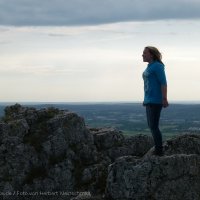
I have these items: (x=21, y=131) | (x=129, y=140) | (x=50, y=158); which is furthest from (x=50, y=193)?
(x=129, y=140)

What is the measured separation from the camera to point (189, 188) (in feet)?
70.5

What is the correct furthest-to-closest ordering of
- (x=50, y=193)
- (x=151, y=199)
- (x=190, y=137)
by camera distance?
1. (x=50, y=193)
2. (x=190, y=137)
3. (x=151, y=199)

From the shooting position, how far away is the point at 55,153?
1228 inches

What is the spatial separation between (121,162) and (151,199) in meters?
2.27

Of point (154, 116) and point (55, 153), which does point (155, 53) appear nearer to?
point (154, 116)

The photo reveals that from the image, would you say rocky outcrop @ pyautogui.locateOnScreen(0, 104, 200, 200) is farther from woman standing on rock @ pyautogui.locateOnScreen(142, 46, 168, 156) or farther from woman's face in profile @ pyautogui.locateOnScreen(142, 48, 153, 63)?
woman's face in profile @ pyautogui.locateOnScreen(142, 48, 153, 63)

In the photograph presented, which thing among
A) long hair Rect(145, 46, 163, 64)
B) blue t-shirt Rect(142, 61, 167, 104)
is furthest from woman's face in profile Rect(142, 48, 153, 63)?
blue t-shirt Rect(142, 61, 167, 104)

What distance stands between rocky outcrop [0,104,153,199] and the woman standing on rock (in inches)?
303

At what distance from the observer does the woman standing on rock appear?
71.3 ft

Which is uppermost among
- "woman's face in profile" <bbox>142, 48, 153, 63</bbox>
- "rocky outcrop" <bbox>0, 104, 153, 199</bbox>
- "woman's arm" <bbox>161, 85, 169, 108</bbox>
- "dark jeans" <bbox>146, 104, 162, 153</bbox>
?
"woman's face in profile" <bbox>142, 48, 153, 63</bbox>

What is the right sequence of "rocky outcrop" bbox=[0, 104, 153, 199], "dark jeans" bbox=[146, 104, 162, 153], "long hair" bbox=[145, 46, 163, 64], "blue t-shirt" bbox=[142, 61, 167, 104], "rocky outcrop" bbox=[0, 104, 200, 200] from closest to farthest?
1. "rocky outcrop" bbox=[0, 104, 200, 200]
2. "blue t-shirt" bbox=[142, 61, 167, 104]
3. "long hair" bbox=[145, 46, 163, 64]
4. "dark jeans" bbox=[146, 104, 162, 153]
5. "rocky outcrop" bbox=[0, 104, 153, 199]

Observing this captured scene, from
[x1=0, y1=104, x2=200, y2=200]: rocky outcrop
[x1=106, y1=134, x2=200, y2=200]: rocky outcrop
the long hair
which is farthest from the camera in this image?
the long hair

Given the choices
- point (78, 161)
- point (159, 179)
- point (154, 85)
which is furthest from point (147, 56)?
point (78, 161)

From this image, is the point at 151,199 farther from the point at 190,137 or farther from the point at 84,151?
the point at 84,151
